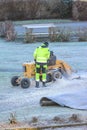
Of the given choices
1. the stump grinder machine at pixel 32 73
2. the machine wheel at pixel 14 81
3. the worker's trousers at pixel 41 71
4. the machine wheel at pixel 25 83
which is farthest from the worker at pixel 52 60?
the machine wheel at pixel 14 81

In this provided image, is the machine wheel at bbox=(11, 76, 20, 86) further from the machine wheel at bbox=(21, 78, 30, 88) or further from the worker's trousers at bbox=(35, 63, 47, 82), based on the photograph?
the worker's trousers at bbox=(35, 63, 47, 82)

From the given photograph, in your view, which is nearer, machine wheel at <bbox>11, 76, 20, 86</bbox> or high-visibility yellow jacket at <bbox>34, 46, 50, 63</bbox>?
high-visibility yellow jacket at <bbox>34, 46, 50, 63</bbox>

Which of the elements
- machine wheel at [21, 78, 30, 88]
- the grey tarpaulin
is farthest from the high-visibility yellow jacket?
the grey tarpaulin

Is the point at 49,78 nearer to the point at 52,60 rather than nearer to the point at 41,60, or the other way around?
the point at 52,60

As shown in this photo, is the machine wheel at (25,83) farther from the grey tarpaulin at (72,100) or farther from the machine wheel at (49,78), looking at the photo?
the grey tarpaulin at (72,100)

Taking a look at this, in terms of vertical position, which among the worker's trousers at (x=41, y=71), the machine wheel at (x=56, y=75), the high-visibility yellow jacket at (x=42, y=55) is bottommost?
the machine wheel at (x=56, y=75)

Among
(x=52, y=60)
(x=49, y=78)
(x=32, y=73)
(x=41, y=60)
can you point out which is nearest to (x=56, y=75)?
(x=49, y=78)

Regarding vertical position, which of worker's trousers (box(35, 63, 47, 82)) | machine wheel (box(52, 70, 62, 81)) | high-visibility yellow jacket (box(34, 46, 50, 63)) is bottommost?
machine wheel (box(52, 70, 62, 81))

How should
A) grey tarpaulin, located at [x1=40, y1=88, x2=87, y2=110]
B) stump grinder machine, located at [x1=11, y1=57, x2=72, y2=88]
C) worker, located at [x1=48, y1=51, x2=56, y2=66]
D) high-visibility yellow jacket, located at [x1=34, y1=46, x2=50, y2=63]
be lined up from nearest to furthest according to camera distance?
grey tarpaulin, located at [x1=40, y1=88, x2=87, y2=110], high-visibility yellow jacket, located at [x1=34, y1=46, x2=50, y2=63], stump grinder machine, located at [x1=11, y1=57, x2=72, y2=88], worker, located at [x1=48, y1=51, x2=56, y2=66]

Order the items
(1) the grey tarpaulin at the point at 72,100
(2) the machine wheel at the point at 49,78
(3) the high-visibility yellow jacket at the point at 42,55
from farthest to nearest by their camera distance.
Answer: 1. (2) the machine wheel at the point at 49,78
2. (3) the high-visibility yellow jacket at the point at 42,55
3. (1) the grey tarpaulin at the point at 72,100

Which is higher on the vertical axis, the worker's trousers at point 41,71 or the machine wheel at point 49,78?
the worker's trousers at point 41,71

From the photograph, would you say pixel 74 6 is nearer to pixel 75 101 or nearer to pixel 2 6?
pixel 2 6

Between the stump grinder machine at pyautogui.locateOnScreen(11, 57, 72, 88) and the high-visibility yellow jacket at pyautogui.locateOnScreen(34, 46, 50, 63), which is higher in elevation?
the high-visibility yellow jacket at pyautogui.locateOnScreen(34, 46, 50, 63)

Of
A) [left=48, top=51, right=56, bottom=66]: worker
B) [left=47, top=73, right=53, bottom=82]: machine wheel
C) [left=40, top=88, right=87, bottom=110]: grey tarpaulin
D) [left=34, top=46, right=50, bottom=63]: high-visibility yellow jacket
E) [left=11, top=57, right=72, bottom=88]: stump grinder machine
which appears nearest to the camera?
[left=40, top=88, right=87, bottom=110]: grey tarpaulin
